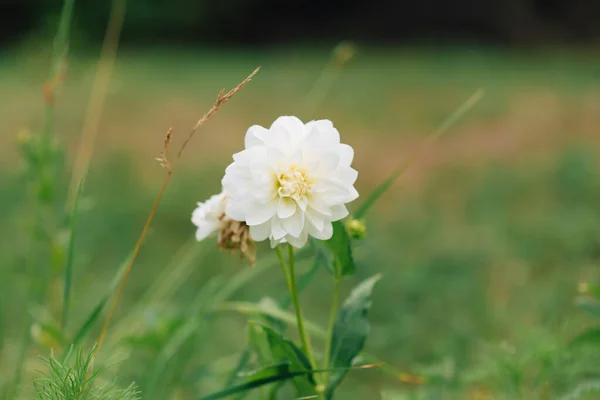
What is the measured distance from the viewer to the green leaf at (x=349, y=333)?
767 millimetres

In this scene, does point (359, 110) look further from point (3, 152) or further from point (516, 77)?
point (3, 152)

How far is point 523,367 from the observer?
973 mm

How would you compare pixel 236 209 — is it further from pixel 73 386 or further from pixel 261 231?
pixel 73 386

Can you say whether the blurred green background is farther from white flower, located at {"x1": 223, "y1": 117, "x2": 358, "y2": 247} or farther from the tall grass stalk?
white flower, located at {"x1": 223, "y1": 117, "x2": 358, "y2": 247}

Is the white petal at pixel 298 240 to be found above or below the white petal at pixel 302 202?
below

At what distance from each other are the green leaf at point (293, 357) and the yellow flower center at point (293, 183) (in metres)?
0.15

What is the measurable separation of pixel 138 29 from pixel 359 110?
4.86 m

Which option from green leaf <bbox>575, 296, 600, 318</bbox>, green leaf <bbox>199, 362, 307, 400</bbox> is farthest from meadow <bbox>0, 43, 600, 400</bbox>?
green leaf <bbox>199, 362, 307, 400</bbox>

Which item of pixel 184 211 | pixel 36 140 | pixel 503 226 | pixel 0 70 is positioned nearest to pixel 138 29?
pixel 0 70

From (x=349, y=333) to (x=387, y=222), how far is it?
1674mm

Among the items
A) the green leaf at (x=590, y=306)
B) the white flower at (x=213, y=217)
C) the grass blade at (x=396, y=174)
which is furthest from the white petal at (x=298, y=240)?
the green leaf at (x=590, y=306)

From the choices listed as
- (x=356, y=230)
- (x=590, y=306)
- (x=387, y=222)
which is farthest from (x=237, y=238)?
(x=387, y=222)

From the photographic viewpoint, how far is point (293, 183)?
0.64m

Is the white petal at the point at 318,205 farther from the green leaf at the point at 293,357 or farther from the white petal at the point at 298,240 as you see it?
the green leaf at the point at 293,357
